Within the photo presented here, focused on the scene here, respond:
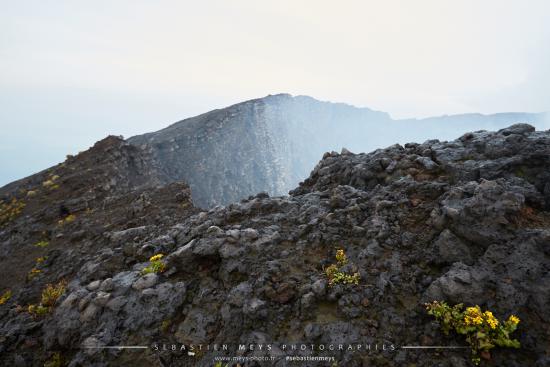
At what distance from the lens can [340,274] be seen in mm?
9375

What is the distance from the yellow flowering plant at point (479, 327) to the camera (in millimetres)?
6594

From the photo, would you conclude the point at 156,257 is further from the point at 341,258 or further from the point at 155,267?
the point at 341,258

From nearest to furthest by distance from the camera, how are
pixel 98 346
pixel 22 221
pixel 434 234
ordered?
pixel 98 346
pixel 434 234
pixel 22 221

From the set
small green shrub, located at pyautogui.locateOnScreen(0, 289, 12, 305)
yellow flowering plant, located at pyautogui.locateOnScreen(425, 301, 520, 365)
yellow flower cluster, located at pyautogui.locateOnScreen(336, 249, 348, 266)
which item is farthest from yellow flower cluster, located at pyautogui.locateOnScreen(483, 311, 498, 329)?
small green shrub, located at pyautogui.locateOnScreen(0, 289, 12, 305)

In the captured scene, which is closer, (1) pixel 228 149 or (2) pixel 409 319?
(2) pixel 409 319

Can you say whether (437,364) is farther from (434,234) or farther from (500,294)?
(434,234)

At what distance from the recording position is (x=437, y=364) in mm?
6723

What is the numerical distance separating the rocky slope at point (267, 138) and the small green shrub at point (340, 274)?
191ft

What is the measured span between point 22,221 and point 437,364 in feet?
110

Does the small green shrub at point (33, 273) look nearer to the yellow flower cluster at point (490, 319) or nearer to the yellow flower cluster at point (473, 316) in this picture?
the yellow flower cluster at point (473, 316)

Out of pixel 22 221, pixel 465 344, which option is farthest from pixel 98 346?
pixel 22 221

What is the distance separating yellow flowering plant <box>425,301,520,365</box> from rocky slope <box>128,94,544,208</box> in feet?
203

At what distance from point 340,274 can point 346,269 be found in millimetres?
380

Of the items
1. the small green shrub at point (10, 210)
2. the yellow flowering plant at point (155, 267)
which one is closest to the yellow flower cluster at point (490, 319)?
the yellow flowering plant at point (155, 267)
